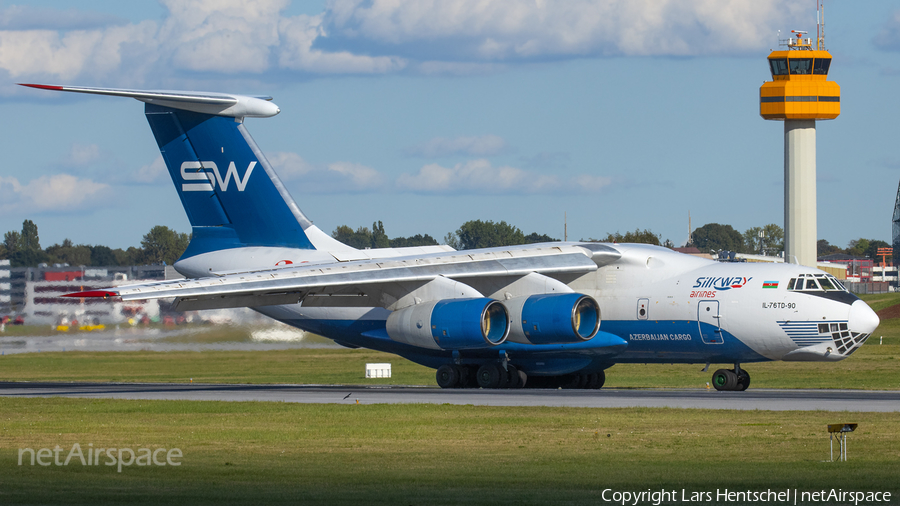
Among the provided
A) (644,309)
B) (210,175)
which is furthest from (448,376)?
(210,175)

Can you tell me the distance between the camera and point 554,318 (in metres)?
23.1

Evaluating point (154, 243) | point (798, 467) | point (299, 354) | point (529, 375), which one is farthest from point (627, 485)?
point (154, 243)

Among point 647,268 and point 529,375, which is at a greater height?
point 647,268

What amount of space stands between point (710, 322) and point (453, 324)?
503cm

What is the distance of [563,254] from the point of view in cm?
2478

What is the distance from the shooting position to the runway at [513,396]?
19469 millimetres

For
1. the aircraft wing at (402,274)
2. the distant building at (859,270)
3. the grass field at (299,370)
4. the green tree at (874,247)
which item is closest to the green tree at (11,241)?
the grass field at (299,370)

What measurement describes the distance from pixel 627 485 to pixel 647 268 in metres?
13.9

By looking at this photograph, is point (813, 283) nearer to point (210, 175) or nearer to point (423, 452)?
point (423, 452)

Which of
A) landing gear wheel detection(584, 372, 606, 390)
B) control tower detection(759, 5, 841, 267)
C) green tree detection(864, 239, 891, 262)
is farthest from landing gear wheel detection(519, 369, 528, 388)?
green tree detection(864, 239, 891, 262)

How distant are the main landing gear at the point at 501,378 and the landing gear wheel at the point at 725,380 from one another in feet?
10.0

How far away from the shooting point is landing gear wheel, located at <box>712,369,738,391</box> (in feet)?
77.0

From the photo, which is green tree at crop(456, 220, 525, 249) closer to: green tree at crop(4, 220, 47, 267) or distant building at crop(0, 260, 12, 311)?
green tree at crop(4, 220, 47, 267)

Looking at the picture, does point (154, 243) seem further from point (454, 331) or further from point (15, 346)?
point (454, 331)
